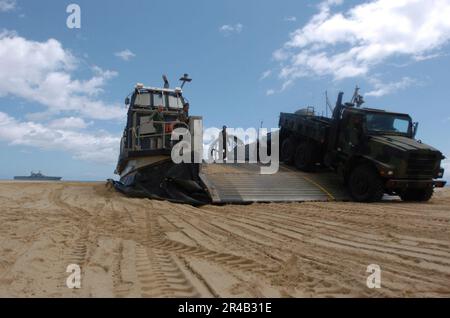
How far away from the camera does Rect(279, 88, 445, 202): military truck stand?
1059 centimetres

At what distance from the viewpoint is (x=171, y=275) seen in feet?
11.2

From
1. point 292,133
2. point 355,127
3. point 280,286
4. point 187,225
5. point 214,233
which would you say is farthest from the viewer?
point 292,133

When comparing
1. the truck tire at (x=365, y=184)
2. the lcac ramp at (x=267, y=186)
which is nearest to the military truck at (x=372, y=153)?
the truck tire at (x=365, y=184)

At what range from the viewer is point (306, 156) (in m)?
14.2

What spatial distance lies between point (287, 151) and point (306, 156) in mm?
1438

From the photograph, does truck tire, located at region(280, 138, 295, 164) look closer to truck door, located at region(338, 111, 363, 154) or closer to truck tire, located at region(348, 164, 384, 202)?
truck door, located at region(338, 111, 363, 154)

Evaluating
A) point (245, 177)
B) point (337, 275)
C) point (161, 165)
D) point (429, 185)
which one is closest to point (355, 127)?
point (429, 185)

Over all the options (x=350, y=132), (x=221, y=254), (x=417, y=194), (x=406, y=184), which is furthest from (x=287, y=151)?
(x=221, y=254)

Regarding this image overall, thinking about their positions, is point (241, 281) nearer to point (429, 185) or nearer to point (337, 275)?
point (337, 275)

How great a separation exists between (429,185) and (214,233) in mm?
7925

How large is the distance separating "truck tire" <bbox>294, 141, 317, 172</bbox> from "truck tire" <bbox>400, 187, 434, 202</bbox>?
3.41 metres

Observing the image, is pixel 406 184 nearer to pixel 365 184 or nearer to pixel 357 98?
pixel 365 184

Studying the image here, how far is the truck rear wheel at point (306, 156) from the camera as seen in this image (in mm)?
14109
